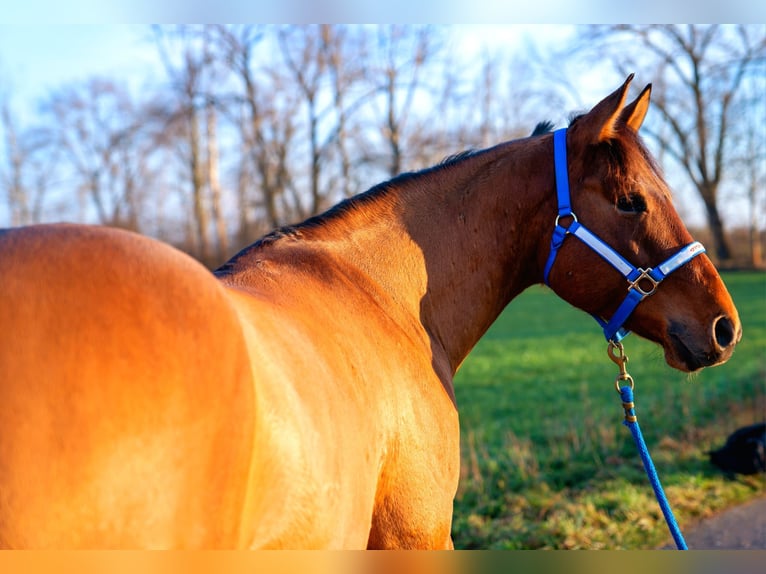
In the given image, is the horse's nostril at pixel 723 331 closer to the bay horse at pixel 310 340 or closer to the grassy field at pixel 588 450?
the bay horse at pixel 310 340

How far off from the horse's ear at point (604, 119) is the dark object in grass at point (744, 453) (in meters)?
5.16

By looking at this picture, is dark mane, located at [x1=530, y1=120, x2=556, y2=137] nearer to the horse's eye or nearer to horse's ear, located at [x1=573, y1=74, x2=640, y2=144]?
horse's ear, located at [x1=573, y1=74, x2=640, y2=144]

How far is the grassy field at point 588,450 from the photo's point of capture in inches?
219

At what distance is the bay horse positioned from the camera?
4.18ft

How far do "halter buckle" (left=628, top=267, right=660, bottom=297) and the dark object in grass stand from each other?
4.85 meters

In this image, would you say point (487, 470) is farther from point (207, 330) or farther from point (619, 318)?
point (207, 330)

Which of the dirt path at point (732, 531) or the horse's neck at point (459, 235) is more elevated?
the horse's neck at point (459, 235)

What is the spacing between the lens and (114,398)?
130cm

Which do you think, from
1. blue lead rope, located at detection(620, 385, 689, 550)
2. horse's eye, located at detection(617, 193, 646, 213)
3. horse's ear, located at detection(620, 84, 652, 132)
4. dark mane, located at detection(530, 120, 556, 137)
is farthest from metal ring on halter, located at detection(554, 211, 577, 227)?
blue lead rope, located at detection(620, 385, 689, 550)

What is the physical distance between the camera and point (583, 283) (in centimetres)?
292

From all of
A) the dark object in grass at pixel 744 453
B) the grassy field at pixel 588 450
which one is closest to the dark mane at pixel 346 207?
the grassy field at pixel 588 450

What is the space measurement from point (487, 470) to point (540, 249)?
4450 millimetres

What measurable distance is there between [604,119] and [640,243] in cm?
54

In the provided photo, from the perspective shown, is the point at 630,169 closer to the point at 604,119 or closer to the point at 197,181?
the point at 604,119
